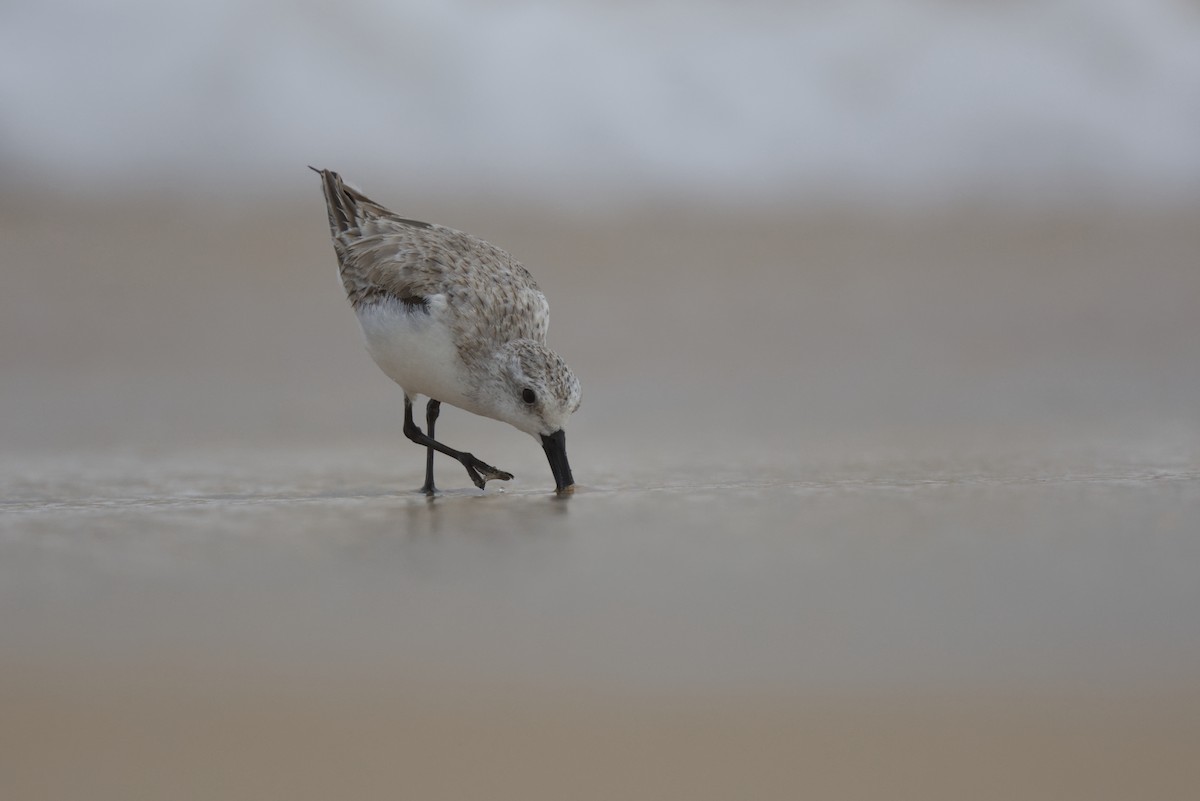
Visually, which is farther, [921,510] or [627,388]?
[627,388]

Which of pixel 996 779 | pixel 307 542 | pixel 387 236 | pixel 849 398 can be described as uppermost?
pixel 387 236

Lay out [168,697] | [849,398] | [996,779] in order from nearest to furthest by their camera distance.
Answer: [996,779], [168,697], [849,398]

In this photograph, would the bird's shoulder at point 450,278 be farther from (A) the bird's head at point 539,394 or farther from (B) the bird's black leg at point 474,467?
(B) the bird's black leg at point 474,467

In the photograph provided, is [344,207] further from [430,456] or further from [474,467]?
[474,467]

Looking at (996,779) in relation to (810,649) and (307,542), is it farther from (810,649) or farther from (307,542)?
(307,542)

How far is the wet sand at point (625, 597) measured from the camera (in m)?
1.88

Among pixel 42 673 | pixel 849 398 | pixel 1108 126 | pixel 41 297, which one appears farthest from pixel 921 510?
pixel 1108 126

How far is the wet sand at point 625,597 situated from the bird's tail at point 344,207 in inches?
35.5

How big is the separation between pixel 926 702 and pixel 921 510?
1375mm

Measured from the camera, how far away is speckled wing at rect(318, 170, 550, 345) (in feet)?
14.0

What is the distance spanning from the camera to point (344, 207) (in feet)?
17.3

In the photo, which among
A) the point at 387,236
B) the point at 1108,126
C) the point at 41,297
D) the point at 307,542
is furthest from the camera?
the point at 1108,126

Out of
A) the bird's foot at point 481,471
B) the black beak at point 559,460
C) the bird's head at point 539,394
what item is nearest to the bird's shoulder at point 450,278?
the bird's head at point 539,394

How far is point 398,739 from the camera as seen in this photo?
76.5 inches
